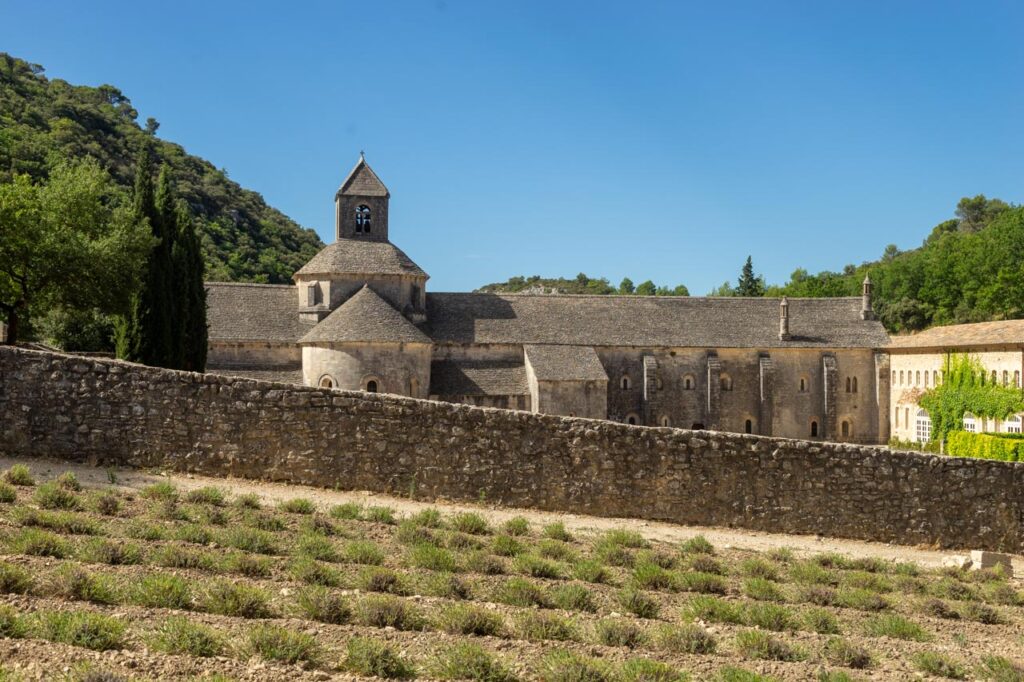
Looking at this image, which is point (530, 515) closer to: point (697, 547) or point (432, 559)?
point (697, 547)

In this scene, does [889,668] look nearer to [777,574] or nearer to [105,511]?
[777,574]

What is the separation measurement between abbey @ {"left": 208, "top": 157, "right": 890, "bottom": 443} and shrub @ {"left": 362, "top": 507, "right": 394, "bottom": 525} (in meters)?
23.4

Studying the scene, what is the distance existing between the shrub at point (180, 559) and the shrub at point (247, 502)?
2.71 m

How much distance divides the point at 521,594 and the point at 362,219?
1471 inches

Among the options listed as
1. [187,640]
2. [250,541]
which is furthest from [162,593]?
[250,541]

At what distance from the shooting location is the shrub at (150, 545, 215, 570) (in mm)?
9469

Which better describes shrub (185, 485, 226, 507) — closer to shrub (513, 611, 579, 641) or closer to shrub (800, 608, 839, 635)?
shrub (513, 611, 579, 641)

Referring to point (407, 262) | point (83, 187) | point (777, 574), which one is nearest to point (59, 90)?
point (407, 262)

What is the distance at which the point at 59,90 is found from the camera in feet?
287

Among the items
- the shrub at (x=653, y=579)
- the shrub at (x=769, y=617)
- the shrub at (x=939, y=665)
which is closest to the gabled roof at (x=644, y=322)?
the shrub at (x=653, y=579)

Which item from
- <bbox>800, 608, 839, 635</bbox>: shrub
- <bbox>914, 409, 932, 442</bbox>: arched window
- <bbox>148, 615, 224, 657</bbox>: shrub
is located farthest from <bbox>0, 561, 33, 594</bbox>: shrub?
<bbox>914, 409, 932, 442</bbox>: arched window

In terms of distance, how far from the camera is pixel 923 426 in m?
44.2

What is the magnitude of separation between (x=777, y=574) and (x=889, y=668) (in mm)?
3696

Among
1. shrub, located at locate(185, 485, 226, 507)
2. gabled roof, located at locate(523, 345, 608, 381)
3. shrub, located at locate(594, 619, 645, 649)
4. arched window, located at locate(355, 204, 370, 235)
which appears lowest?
shrub, located at locate(594, 619, 645, 649)
